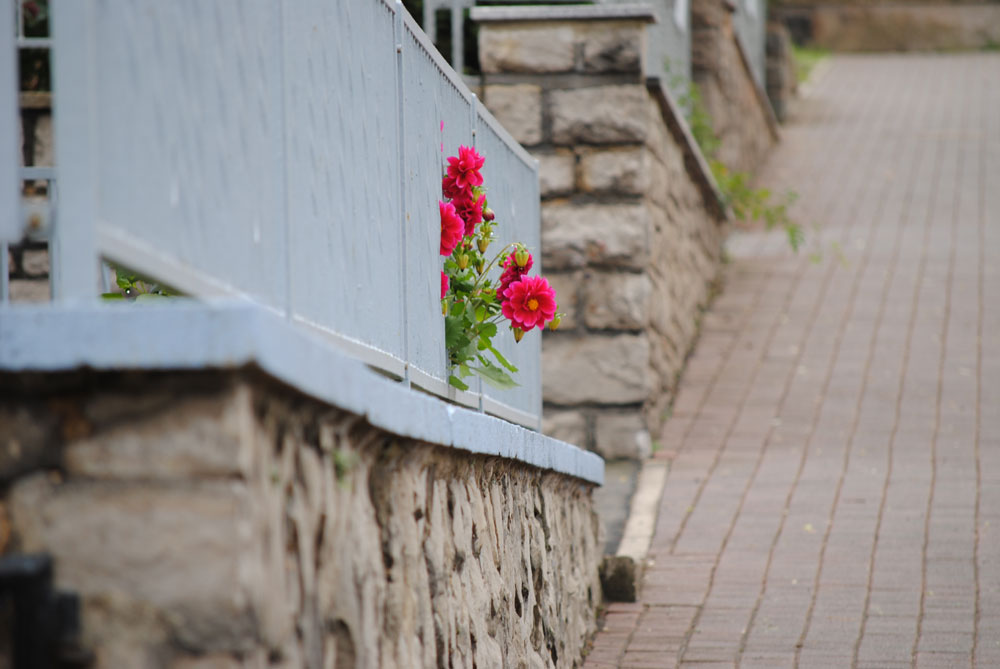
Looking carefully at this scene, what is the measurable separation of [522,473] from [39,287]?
3.18m

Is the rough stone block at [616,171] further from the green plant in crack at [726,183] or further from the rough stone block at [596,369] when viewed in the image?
the green plant in crack at [726,183]

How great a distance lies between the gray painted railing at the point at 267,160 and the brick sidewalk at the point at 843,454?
1701mm

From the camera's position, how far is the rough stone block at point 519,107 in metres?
6.39

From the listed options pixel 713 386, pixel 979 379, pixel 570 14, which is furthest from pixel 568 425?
pixel 979 379

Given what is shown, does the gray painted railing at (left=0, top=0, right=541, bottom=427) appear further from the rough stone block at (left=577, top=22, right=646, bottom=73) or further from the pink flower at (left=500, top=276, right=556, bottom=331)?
the rough stone block at (left=577, top=22, right=646, bottom=73)

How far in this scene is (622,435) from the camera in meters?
6.38

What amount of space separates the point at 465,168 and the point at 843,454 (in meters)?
3.58

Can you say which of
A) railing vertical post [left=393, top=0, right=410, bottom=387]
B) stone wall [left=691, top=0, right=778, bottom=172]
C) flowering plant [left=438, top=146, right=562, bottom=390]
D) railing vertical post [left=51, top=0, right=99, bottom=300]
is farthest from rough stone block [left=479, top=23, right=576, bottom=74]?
railing vertical post [left=51, top=0, right=99, bottom=300]

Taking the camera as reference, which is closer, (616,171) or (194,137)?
(194,137)

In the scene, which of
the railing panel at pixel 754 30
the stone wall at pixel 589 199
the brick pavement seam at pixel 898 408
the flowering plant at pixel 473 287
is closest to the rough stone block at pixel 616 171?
the stone wall at pixel 589 199

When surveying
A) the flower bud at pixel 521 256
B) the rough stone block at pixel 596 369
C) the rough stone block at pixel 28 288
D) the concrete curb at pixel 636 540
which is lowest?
the concrete curb at pixel 636 540

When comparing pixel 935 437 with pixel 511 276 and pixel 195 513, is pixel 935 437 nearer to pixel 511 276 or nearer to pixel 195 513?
pixel 511 276

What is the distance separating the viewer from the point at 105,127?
1561 mm

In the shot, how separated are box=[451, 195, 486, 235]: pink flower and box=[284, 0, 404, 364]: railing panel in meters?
0.52
